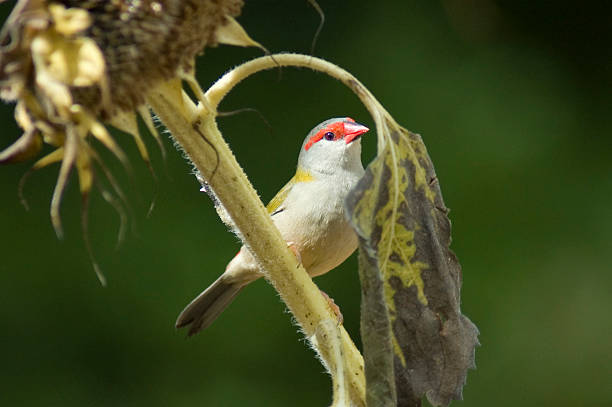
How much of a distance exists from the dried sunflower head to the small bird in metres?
1.05

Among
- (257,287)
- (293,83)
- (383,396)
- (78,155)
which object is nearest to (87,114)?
(78,155)

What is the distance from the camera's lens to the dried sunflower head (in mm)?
692

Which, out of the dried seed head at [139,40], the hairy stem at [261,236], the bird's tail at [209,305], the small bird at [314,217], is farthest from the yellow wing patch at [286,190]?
the dried seed head at [139,40]

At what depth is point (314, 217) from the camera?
1982mm

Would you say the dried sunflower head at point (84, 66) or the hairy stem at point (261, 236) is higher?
the dried sunflower head at point (84, 66)

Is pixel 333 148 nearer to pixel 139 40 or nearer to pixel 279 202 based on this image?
pixel 279 202

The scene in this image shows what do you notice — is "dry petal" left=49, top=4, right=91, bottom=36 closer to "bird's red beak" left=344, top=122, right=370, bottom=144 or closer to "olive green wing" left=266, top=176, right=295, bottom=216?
"olive green wing" left=266, top=176, right=295, bottom=216

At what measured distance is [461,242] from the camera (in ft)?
10.4

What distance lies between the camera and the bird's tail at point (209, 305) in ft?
7.07

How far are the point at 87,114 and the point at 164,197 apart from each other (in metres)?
2.53

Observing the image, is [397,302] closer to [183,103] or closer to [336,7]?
[183,103]

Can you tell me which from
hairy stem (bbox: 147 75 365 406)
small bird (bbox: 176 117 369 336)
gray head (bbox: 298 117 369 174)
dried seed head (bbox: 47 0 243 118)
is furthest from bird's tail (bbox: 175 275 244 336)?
dried seed head (bbox: 47 0 243 118)

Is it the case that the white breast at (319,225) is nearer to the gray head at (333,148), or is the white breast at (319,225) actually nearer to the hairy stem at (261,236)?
the gray head at (333,148)

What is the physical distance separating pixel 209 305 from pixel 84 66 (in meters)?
1.53
